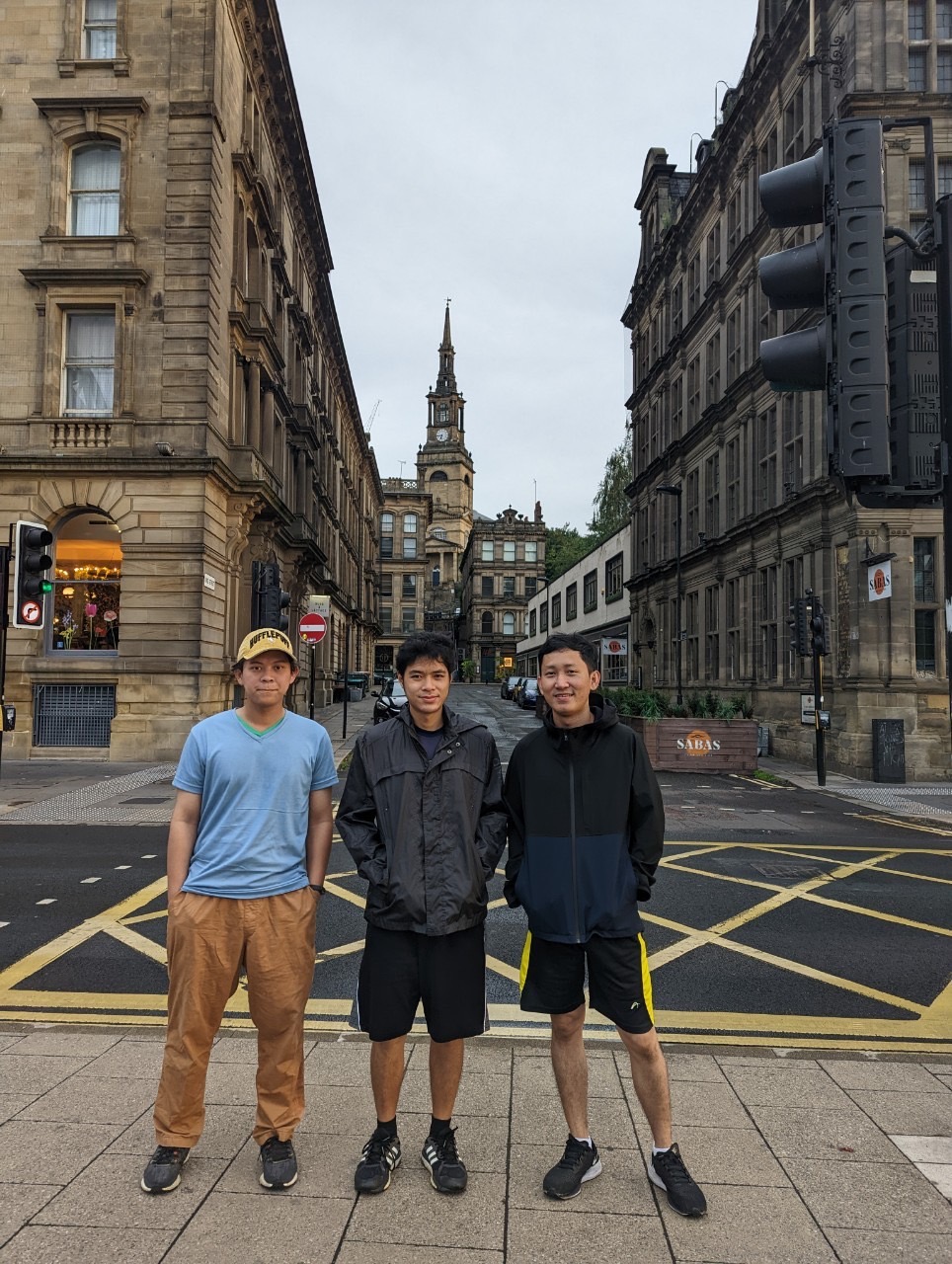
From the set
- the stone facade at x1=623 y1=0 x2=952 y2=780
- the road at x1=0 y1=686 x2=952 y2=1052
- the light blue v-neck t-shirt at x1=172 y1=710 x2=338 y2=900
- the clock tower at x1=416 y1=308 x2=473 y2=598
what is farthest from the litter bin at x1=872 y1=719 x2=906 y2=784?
the clock tower at x1=416 y1=308 x2=473 y2=598

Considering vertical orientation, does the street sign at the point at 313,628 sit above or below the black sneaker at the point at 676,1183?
above

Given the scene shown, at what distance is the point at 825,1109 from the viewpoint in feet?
12.3

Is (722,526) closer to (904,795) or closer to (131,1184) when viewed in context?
(904,795)

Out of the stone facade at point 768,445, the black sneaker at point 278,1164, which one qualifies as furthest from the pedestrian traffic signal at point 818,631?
the black sneaker at point 278,1164

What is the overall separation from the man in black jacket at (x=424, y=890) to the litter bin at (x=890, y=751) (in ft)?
55.7

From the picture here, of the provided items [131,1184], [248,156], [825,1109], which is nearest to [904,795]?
[825,1109]

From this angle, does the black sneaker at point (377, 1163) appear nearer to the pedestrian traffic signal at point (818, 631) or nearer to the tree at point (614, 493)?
the pedestrian traffic signal at point (818, 631)

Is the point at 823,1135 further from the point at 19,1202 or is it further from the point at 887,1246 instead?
the point at 19,1202

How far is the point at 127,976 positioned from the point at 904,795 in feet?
48.3

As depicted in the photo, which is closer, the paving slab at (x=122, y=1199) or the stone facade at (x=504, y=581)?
the paving slab at (x=122, y=1199)

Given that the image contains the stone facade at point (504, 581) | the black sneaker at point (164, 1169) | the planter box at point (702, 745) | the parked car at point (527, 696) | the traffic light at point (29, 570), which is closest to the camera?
the black sneaker at point (164, 1169)

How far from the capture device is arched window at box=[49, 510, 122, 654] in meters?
20.5

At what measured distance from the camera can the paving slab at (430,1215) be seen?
9.29 ft

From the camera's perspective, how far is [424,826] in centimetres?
329
